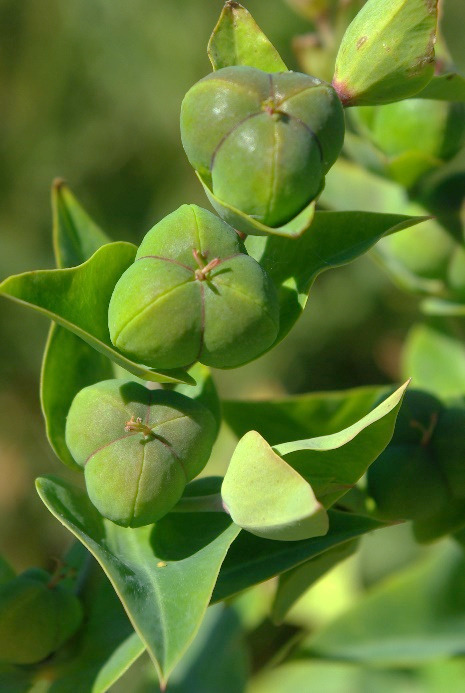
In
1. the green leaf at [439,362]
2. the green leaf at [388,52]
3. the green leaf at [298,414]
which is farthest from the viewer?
the green leaf at [439,362]

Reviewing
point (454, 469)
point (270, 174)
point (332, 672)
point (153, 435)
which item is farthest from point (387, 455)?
point (332, 672)

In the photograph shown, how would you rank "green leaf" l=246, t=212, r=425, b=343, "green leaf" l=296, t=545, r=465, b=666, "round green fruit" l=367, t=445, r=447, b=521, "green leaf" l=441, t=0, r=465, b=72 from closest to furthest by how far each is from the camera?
"green leaf" l=246, t=212, r=425, b=343, "round green fruit" l=367, t=445, r=447, b=521, "green leaf" l=296, t=545, r=465, b=666, "green leaf" l=441, t=0, r=465, b=72

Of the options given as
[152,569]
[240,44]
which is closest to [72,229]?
[240,44]

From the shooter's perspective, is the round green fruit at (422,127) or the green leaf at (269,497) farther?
the round green fruit at (422,127)

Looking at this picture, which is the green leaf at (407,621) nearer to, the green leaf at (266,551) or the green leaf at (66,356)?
the green leaf at (266,551)

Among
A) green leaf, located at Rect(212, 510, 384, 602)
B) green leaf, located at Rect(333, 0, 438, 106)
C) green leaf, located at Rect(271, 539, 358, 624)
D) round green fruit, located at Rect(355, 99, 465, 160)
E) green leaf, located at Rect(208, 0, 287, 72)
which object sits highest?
green leaf, located at Rect(208, 0, 287, 72)

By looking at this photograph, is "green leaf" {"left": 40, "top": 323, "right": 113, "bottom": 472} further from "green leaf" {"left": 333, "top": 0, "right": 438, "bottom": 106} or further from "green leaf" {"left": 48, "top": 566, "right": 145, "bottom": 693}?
"green leaf" {"left": 333, "top": 0, "right": 438, "bottom": 106}

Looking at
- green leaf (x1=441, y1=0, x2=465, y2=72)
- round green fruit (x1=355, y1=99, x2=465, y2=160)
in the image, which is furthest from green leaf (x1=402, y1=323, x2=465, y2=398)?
green leaf (x1=441, y1=0, x2=465, y2=72)

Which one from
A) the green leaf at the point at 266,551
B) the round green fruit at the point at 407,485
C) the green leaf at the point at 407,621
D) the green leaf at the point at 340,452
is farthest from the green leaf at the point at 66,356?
the green leaf at the point at 407,621
